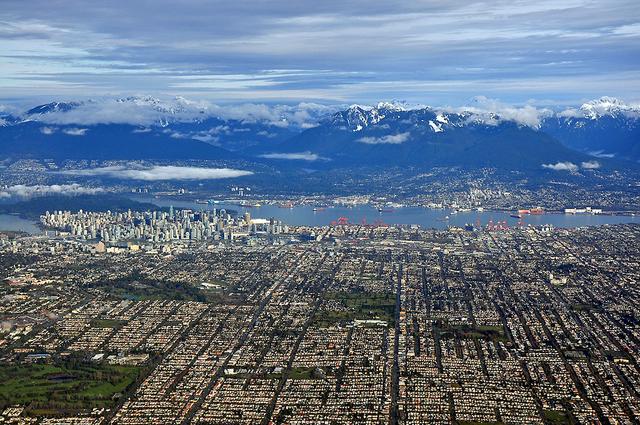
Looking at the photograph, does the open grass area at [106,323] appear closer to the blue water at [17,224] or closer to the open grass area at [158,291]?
the open grass area at [158,291]

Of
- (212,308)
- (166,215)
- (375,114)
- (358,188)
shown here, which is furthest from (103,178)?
(212,308)

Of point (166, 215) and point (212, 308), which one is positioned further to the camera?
point (166, 215)

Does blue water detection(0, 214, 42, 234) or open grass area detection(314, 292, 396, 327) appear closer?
open grass area detection(314, 292, 396, 327)

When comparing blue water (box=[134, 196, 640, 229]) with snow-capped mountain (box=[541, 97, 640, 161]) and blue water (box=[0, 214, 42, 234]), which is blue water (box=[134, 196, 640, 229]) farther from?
snow-capped mountain (box=[541, 97, 640, 161])

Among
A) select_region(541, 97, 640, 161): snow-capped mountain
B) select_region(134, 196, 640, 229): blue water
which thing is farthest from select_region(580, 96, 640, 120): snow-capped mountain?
select_region(134, 196, 640, 229): blue water

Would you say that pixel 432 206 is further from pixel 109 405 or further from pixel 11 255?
pixel 109 405

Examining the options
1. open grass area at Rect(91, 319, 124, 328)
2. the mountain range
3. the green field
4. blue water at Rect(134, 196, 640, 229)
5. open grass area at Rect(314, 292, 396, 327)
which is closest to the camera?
the green field

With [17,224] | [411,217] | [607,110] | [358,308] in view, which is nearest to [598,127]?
[607,110]
